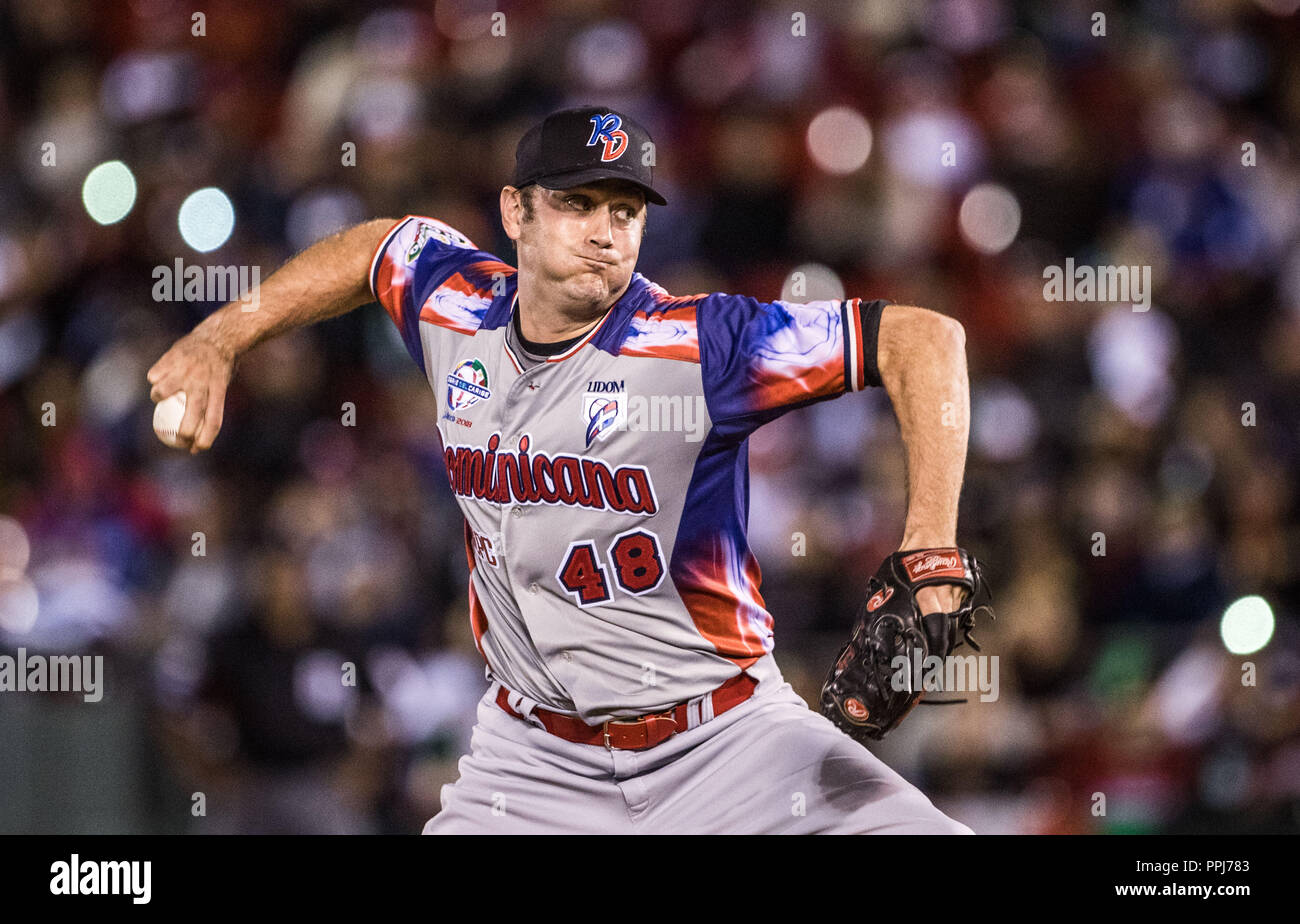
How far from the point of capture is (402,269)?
10.8ft

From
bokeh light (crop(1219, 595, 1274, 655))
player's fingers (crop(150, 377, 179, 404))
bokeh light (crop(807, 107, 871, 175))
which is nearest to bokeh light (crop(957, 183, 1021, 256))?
bokeh light (crop(807, 107, 871, 175))

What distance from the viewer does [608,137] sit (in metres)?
2.94

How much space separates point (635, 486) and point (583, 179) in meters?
0.68

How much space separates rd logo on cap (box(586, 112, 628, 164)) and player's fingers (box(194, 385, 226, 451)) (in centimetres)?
101

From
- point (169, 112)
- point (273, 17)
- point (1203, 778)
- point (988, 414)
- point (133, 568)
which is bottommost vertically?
point (1203, 778)

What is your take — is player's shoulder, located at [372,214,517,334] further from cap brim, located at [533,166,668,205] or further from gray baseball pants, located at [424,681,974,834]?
gray baseball pants, located at [424,681,974,834]

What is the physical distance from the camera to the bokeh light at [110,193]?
5336 millimetres

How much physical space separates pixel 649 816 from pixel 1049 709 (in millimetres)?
2015

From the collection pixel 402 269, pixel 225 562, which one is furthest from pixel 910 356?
pixel 225 562

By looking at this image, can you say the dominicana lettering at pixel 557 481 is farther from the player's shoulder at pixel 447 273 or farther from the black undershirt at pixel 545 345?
Result: the player's shoulder at pixel 447 273

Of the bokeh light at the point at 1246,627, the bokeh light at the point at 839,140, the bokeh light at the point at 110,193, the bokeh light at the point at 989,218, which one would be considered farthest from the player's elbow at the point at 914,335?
the bokeh light at the point at 110,193

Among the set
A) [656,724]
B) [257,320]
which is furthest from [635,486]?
[257,320]

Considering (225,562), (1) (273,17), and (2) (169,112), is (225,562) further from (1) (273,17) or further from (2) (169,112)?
(1) (273,17)

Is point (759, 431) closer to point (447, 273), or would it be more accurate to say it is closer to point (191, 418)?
point (447, 273)
